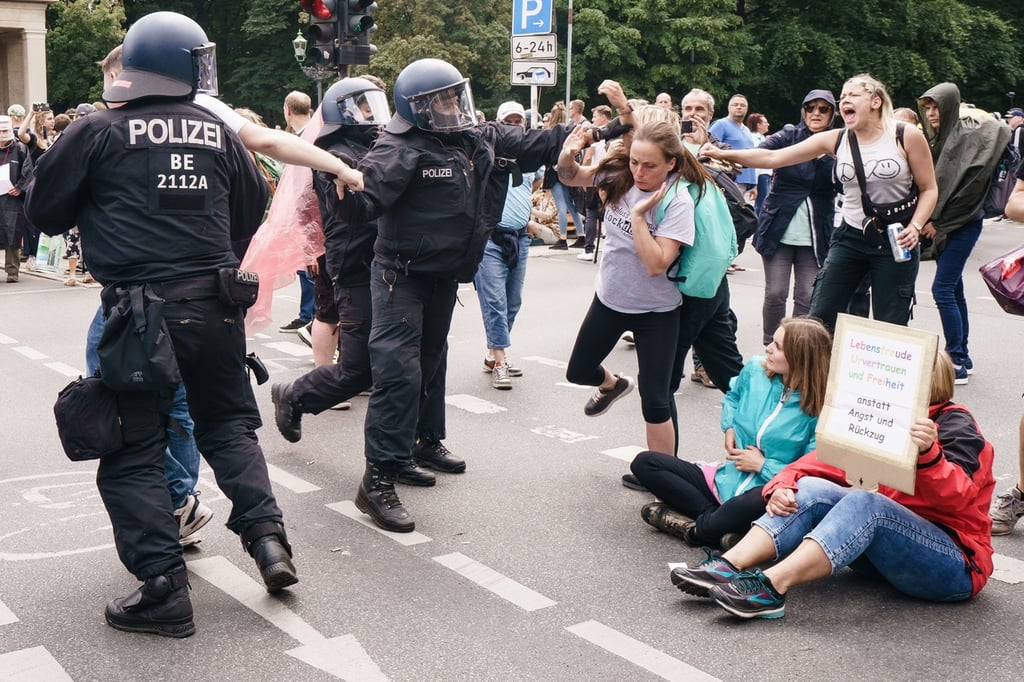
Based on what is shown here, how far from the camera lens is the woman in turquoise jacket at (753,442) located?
4.79 m

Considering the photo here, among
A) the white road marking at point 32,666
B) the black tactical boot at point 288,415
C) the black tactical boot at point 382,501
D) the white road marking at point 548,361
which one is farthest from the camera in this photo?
A: the white road marking at point 548,361

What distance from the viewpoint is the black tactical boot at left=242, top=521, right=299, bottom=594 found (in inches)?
168

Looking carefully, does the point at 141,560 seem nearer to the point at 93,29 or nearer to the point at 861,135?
the point at 861,135

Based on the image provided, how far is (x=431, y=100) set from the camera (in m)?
5.27

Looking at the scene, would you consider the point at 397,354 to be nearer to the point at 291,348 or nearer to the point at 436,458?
the point at 436,458

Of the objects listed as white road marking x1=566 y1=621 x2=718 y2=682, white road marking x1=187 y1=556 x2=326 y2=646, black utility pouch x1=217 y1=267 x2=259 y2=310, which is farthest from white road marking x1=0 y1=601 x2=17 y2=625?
white road marking x1=566 y1=621 x2=718 y2=682

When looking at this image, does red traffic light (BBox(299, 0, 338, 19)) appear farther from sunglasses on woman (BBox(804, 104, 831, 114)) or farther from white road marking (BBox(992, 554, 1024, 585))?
white road marking (BBox(992, 554, 1024, 585))

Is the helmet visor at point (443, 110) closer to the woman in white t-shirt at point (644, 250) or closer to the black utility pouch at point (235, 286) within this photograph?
the woman in white t-shirt at point (644, 250)

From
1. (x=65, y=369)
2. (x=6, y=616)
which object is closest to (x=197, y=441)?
(x=6, y=616)

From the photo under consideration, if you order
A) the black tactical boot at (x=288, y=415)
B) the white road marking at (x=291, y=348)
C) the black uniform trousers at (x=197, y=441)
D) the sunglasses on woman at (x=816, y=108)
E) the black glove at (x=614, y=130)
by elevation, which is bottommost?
the white road marking at (x=291, y=348)

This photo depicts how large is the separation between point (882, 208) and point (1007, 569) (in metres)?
2.57

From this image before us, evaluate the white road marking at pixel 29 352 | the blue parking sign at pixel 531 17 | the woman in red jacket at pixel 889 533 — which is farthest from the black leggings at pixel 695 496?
the blue parking sign at pixel 531 17

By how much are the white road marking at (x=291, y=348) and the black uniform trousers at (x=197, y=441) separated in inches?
200

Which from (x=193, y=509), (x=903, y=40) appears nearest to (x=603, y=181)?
(x=193, y=509)
